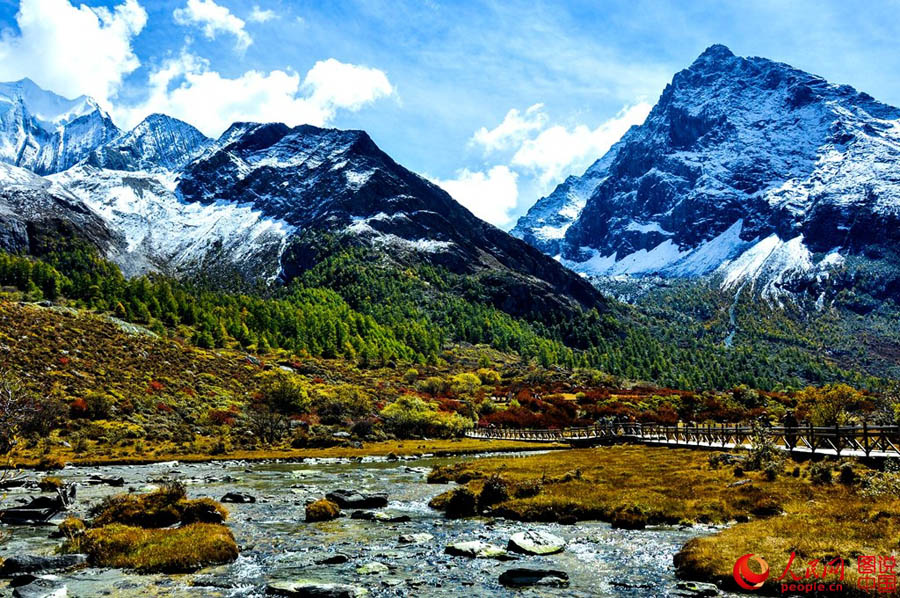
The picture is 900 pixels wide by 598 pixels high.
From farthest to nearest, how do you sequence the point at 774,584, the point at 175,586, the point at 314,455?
the point at 314,455 → the point at 175,586 → the point at 774,584

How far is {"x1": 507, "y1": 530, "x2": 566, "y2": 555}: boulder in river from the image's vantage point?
68.2 ft

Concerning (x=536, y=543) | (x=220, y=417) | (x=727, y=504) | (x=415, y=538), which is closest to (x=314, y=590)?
(x=415, y=538)

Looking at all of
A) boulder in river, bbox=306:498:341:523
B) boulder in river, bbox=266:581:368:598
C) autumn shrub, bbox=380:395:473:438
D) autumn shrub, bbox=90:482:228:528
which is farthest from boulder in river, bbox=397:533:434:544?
autumn shrub, bbox=380:395:473:438

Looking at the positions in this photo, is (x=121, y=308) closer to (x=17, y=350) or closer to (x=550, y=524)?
(x=17, y=350)

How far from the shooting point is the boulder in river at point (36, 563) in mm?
17734

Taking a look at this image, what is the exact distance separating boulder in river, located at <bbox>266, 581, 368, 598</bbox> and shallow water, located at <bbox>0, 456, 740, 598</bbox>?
37 cm

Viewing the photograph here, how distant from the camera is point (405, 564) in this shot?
64.3ft

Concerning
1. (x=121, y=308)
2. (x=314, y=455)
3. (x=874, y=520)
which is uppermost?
(x=121, y=308)

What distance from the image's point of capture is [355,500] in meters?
31.3

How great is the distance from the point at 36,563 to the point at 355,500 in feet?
51.1

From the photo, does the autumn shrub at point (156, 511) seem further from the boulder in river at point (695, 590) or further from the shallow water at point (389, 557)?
the boulder in river at point (695, 590)

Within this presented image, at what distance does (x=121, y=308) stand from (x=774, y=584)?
522ft

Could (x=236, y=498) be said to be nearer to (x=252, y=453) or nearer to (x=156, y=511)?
(x=156, y=511)

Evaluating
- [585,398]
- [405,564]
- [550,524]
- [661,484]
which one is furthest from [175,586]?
[585,398]
